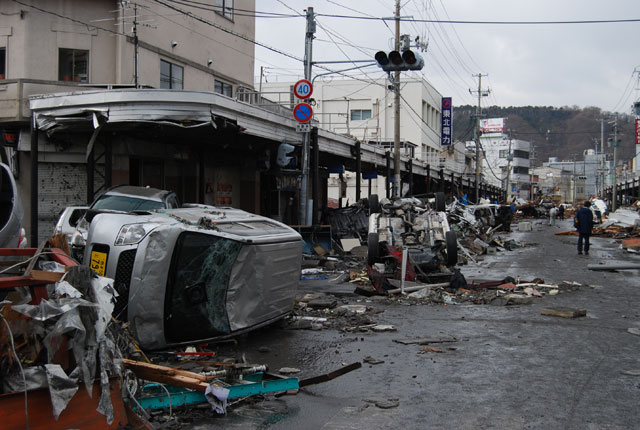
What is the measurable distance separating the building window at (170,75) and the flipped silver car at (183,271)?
14.8 meters

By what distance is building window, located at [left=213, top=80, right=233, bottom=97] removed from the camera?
78.9 feet

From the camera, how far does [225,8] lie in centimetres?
2359

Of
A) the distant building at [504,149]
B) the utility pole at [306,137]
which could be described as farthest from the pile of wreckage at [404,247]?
the distant building at [504,149]

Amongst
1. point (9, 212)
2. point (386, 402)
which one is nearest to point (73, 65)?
point (9, 212)

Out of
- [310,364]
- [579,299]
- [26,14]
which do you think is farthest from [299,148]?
[310,364]

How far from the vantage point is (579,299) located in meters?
11.2

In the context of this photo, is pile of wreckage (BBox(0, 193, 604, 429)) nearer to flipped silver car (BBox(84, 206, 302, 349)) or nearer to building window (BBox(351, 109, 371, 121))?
flipped silver car (BBox(84, 206, 302, 349))

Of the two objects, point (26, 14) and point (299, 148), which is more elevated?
point (26, 14)

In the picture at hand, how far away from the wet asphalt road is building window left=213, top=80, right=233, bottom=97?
16.2 m

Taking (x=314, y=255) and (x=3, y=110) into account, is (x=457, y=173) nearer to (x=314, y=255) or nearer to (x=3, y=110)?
(x=314, y=255)

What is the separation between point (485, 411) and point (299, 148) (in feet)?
64.6

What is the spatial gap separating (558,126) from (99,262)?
389 feet

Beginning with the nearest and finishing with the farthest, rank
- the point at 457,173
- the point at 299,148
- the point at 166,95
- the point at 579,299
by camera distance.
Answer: the point at 579,299 → the point at 166,95 → the point at 299,148 → the point at 457,173

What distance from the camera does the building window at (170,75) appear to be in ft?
67.3
